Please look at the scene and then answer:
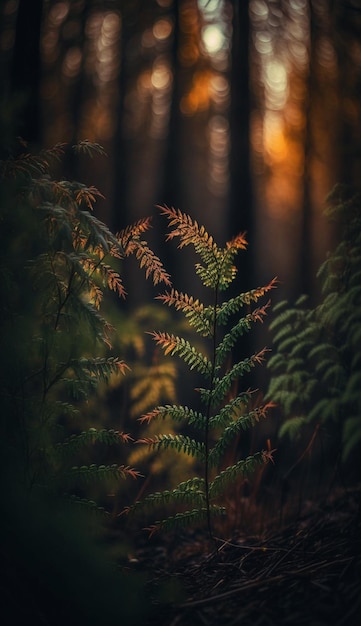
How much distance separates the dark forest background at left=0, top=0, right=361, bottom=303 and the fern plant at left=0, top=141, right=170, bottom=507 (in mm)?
2144

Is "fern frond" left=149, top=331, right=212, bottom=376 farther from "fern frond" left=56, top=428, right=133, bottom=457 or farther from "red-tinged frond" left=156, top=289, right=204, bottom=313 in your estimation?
"fern frond" left=56, top=428, right=133, bottom=457

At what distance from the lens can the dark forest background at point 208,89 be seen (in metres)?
5.46

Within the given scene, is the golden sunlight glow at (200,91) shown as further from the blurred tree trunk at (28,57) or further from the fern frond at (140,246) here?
the fern frond at (140,246)

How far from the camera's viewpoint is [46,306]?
2.50 metres

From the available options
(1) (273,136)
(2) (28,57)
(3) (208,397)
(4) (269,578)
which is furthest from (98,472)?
(1) (273,136)

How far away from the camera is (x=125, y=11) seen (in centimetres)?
704

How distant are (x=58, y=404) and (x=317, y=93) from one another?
8685 mm

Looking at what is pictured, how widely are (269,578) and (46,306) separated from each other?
1825 mm

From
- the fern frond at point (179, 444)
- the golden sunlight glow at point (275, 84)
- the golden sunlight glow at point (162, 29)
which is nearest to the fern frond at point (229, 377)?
the fern frond at point (179, 444)

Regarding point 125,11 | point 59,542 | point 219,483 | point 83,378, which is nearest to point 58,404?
point 83,378

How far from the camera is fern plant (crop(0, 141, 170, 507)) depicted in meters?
2.31

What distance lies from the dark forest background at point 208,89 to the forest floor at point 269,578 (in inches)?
116

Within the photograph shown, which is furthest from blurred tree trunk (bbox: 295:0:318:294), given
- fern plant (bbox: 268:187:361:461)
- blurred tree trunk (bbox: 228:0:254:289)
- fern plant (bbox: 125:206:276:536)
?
fern plant (bbox: 125:206:276:536)

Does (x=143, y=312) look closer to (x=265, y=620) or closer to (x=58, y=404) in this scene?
(x=58, y=404)
